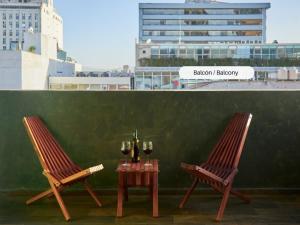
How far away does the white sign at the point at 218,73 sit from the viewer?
6.96 m

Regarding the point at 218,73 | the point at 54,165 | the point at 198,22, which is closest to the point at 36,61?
the point at 218,73

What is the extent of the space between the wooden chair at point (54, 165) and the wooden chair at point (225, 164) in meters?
0.86

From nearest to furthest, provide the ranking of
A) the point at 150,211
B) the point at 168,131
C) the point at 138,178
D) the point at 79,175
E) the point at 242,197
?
the point at 79,175
the point at 138,178
the point at 150,211
the point at 242,197
the point at 168,131

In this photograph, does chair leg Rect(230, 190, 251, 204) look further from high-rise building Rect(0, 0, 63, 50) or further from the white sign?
high-rise building Rect(0, 0, 63, 50)

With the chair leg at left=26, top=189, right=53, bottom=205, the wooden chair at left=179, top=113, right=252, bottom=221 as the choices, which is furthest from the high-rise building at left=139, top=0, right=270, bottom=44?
the chair leg at left=26, top=189, right=53, bottom=205

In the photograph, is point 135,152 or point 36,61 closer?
point 135,152

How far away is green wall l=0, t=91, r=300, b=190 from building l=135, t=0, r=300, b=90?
34499 mm

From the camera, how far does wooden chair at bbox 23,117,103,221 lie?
4098 mm

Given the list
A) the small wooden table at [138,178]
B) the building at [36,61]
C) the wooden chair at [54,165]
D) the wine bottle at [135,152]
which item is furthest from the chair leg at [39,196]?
the building at [36,61]

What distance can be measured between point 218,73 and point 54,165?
11.9 ft

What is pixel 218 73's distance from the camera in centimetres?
736

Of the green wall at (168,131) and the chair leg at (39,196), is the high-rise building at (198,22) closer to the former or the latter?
the green wall at (168,131)

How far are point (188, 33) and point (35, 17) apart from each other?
23372mm

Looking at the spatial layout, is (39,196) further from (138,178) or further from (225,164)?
(225,164)
